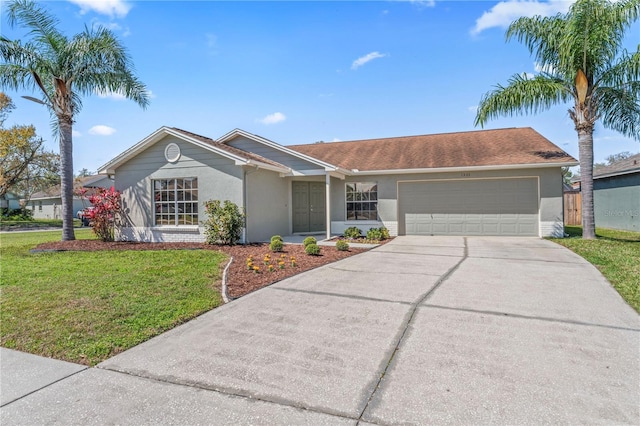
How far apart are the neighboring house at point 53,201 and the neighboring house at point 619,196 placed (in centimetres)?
4103

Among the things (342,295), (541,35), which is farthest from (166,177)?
(541,35)

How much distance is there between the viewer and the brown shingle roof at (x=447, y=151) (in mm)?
13305

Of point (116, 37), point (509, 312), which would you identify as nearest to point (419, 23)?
point (509, 312)

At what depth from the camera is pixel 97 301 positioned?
5.25m

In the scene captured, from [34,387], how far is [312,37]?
455 inches

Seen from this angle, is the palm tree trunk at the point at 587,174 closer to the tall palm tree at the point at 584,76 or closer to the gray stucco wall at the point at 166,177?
the tall palm tree at the point at 584,76

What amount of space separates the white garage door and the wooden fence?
349 inches

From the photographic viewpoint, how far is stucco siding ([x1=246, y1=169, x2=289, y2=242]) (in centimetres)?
1193

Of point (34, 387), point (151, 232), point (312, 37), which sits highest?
point (312, 37)

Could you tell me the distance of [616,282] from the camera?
625cm

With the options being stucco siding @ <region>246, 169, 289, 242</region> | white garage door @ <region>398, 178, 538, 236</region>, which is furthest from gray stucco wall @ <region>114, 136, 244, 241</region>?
white garage door @ <region>398, 178, 538, 236</region>

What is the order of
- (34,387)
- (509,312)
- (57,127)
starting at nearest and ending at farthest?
(34,387) → (509,312) → (57,127)

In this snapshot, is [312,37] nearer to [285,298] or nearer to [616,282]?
[285,298]

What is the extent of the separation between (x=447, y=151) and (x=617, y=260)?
27.0 ft
